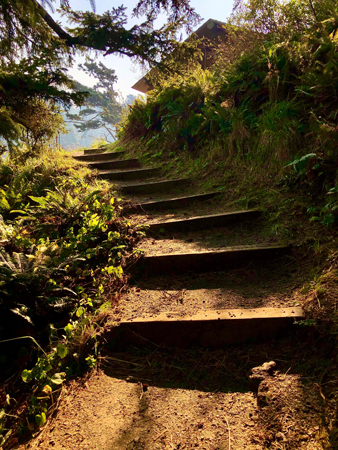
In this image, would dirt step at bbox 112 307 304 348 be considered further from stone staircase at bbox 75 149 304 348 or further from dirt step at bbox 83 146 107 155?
dirt step at bbox 83 146 107 155

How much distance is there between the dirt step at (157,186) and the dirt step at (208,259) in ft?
7.10

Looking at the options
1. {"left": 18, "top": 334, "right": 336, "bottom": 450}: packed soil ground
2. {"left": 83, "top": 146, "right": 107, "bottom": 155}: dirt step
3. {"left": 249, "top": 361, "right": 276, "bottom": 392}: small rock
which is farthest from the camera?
{"left": 83, "top": 146, "right": 107, "bottom": 155}: dirt step

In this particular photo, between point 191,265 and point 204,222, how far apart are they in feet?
2.82

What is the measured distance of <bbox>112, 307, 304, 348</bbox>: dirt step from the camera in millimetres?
1695

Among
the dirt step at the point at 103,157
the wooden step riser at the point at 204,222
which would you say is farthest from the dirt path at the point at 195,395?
the dirt step at the point at 103,157

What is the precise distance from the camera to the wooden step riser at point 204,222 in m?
3.18

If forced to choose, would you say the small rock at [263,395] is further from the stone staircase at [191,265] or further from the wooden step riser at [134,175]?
the wooden step riser at [134,175]

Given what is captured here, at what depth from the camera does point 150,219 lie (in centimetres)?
353

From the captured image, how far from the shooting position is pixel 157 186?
4559mm

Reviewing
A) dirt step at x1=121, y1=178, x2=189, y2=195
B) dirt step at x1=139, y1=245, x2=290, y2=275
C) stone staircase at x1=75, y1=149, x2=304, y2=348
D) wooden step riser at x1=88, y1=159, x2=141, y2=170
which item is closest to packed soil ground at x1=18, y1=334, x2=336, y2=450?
stone staircase at x1=75, y1=149, x2=304, y2=348

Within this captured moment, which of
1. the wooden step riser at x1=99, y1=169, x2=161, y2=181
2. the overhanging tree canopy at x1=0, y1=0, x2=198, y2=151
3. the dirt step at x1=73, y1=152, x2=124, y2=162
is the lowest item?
the wooden step riser at x1=99, y1=169, x2=161, y2=181

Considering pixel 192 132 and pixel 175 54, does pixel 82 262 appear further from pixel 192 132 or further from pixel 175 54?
pixel 175 54

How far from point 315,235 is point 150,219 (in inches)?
79.4

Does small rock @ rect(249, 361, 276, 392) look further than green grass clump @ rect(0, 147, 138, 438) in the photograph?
No
